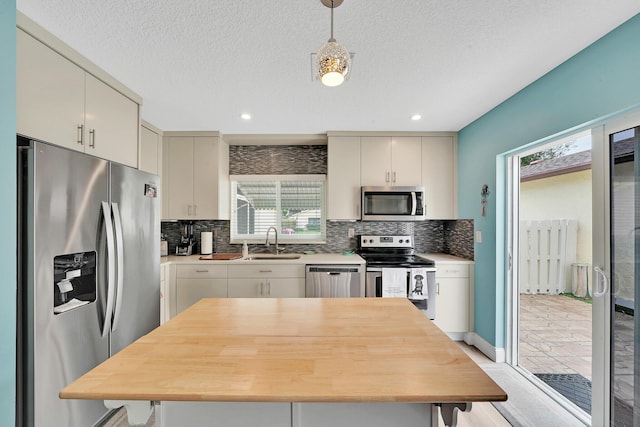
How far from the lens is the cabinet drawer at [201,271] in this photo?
3064 millimetres

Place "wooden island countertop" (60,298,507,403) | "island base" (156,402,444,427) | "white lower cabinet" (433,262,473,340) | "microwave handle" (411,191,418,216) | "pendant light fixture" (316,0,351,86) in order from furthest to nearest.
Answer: "microwave handle" (411,191,418,216)
"white lower cabinet" (433,262,473,340)
"pendant light fixture" (316,0,351,86)
"island base" (156,402,444,427)
"wooden island countertop" (60,298,507,403)

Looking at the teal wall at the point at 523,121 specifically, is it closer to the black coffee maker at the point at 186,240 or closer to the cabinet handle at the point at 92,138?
the cabinet handle at the point at 92,138

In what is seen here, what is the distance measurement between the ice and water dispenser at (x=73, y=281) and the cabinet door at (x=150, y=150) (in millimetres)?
1548

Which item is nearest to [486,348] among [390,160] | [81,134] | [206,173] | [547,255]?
[547,255]

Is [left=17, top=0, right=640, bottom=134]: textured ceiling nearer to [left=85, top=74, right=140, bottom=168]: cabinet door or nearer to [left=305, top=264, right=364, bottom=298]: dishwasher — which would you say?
[left=85, top=74, right=140, bottom=168]: cabinet door

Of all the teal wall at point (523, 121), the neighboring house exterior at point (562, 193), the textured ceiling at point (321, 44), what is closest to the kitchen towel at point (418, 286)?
the teal wall at point (523, 121)

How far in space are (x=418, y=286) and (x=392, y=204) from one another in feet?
3.15

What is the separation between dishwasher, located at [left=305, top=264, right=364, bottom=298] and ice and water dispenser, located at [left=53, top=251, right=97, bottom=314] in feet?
6.07

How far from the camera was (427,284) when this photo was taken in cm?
302

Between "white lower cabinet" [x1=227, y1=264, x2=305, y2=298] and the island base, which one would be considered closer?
the island base

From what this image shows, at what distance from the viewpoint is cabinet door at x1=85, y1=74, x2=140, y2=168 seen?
1.88 m

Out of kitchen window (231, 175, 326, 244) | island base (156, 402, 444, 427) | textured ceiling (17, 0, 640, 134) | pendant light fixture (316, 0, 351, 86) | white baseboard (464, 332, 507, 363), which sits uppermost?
textured ceiling (17, 0, 640, 134)

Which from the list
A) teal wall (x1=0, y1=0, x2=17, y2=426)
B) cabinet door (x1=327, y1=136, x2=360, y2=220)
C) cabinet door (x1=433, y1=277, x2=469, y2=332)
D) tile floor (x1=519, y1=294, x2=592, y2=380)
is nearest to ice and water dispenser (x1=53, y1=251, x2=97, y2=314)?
teal wall (x1=0, y1=0, x2=17, y2=426)

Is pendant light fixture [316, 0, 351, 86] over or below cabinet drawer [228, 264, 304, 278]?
over
